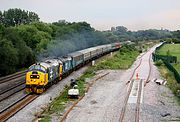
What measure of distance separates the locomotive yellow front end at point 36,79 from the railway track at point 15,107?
33.1 inches

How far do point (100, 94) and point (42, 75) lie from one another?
532 centimetres

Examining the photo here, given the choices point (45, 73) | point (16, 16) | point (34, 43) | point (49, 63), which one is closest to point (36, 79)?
point (45, 73)

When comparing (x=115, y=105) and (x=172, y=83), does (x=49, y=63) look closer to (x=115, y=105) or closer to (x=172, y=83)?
(x=115, y=105)

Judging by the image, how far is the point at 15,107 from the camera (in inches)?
977

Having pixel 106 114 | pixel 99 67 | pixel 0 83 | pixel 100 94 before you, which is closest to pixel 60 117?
pixel 106 114

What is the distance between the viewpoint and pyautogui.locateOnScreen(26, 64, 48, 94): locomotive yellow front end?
1176 inches

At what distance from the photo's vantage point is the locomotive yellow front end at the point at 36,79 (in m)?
29.9

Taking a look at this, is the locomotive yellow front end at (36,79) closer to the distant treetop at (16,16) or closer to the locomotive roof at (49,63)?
the locomotive roof at (49,63)

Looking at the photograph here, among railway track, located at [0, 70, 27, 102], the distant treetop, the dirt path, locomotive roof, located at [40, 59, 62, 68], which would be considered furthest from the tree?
the distant treetop

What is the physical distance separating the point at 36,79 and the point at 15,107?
18.0ft

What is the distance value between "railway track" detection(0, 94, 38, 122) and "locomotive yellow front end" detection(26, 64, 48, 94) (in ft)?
2.76

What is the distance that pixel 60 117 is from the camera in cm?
2173

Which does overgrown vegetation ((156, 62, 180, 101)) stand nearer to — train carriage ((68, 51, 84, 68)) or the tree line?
train carriage ((68, 51, 84, 68))

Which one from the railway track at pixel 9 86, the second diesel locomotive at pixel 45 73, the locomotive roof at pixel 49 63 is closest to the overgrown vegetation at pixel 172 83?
the second diesel locomotive at pixel 45 73
